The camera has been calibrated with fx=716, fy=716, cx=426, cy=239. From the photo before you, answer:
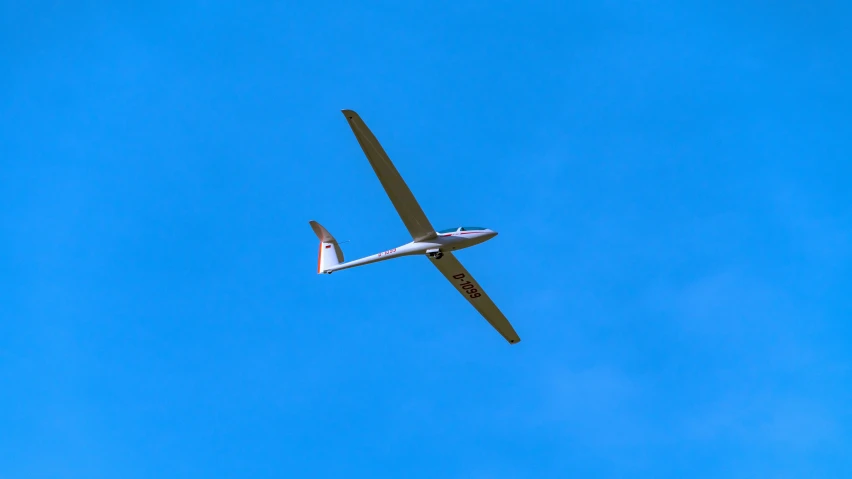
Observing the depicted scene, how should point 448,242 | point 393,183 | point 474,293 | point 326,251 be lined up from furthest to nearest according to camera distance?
1. point 326,251
2. point 474,293
3. point 448,242
4. point 393,183

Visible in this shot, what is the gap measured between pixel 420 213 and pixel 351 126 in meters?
6.14

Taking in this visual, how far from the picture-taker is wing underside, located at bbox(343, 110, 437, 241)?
116 feet

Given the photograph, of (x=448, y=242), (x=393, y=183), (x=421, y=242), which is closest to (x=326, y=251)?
(x=421, y=242)

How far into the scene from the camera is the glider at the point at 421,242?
118 ft

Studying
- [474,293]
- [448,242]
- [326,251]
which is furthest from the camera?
[326,251]

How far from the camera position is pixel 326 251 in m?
47.2

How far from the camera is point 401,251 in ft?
132

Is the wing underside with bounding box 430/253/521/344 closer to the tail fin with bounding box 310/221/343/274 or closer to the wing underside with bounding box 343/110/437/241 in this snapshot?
the wing underside with bounding box 343/110/437/241

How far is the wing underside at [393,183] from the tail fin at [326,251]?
8.93 m

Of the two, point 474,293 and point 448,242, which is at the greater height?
point 448,242

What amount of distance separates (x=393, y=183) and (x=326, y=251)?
11.9 meters

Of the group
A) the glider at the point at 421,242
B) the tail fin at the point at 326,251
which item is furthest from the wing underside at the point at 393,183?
the tail fin at the point at 326,251

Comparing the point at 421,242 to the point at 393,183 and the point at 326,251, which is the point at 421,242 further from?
the point at 326,251

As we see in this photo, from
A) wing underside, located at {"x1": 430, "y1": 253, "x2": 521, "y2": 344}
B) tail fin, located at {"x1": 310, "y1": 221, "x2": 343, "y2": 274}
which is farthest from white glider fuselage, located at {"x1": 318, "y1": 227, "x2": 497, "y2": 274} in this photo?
tail fin, located at {"x1": 310, "y1": 221, "x2": 343, "y2": 274}
